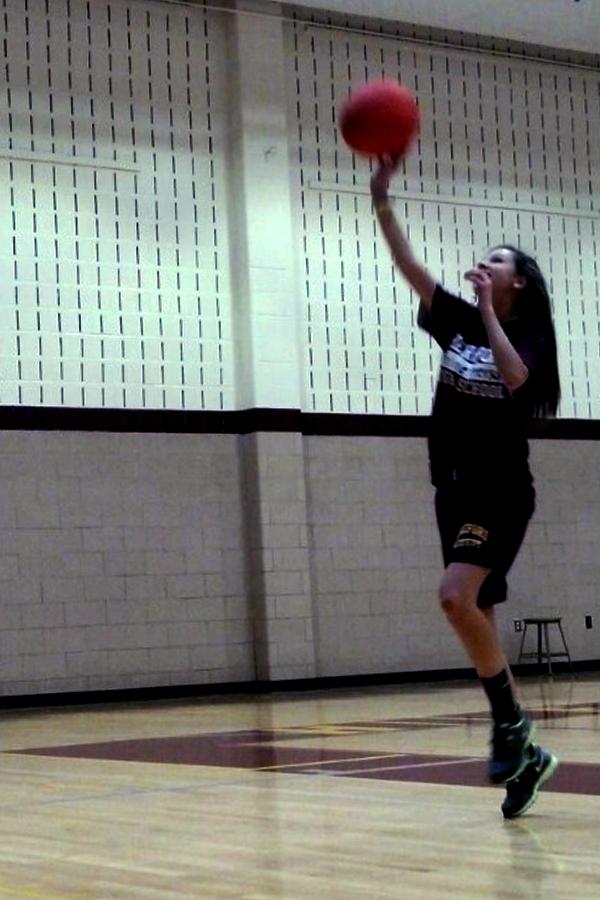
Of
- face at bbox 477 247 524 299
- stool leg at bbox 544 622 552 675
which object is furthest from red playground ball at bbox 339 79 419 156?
stool leg at bbox 544 622 552 675

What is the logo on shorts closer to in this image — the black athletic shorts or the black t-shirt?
the black athletic shorts

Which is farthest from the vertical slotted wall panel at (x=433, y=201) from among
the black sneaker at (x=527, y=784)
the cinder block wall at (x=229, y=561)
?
the black sneaker at (x=527, y=784)

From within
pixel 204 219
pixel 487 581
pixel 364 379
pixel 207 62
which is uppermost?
pixel 207 62

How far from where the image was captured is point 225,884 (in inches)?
145

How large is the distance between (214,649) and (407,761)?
9166 millimetres

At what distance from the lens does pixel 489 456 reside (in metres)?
4.88

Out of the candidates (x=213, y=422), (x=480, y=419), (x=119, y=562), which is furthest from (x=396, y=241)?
(x=213, y=422)

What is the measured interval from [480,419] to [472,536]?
374 mm

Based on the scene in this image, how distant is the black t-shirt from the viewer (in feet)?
16.0

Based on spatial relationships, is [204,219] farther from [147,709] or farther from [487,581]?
[487,581]

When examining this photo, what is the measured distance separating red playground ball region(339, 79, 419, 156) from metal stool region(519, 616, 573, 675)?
1254 cm

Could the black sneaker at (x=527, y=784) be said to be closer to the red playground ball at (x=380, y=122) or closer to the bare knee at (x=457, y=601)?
the bare knee at (x=457, y=601)

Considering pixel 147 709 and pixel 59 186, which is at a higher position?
pixel 59 186

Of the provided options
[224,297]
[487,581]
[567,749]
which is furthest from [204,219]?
[487,581]
